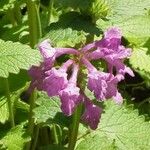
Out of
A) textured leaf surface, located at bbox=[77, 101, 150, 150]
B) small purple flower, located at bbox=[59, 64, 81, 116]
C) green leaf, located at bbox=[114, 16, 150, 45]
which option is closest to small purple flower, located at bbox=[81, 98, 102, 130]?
small purple flower, located at bbox=[59, 64, 81, 116]

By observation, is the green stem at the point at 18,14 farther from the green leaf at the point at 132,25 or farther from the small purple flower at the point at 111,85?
the small purple flower at the point at 111,85

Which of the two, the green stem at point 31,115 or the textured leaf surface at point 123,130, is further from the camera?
the green stem at point 31,115

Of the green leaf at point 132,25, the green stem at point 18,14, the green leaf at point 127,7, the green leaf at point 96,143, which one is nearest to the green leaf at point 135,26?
the green leaf at point 132,25

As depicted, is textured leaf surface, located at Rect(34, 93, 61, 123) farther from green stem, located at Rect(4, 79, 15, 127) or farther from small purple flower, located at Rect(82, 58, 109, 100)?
small purple flower, located at Rect(82, 58, 109, 100)

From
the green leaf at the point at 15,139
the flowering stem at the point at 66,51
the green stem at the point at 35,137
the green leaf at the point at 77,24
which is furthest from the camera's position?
the green stem at the point at 35,137

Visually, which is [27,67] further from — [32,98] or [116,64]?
[32,98]

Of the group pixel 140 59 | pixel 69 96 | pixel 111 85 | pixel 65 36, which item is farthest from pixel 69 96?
pixel 140 59

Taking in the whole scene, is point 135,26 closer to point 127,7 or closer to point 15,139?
point 127,7
